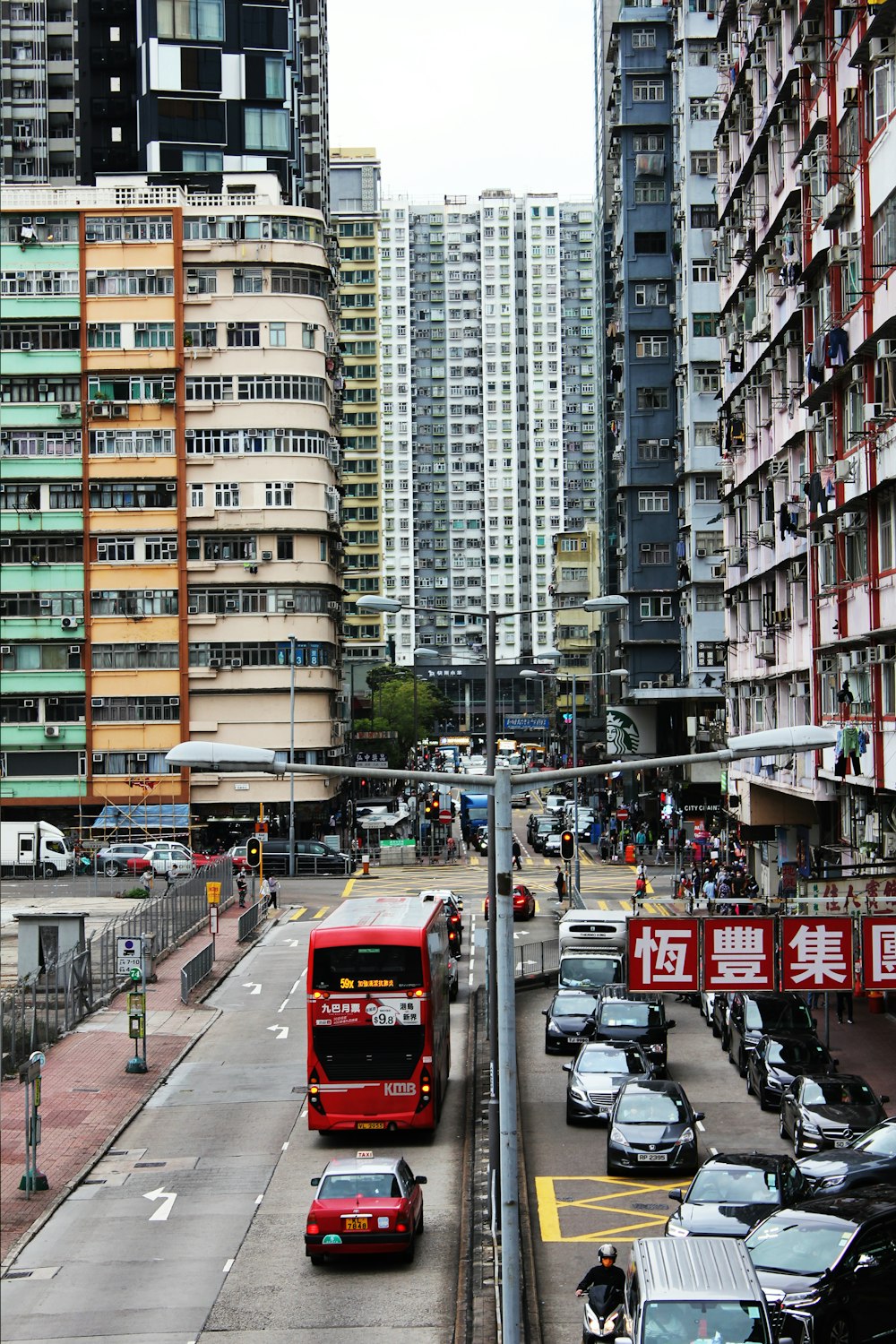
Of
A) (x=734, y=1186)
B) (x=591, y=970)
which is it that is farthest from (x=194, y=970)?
(x=734, y=1186)

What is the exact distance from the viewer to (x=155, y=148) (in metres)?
89.5

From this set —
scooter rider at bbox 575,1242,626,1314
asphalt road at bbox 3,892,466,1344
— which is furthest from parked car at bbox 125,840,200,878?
scooter rider at bbox 575,1242,626,1314

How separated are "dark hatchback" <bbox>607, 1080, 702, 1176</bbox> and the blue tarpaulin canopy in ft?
168

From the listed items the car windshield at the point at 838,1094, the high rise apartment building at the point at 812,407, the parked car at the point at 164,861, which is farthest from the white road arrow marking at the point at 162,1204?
the parked car at the point at 164,861

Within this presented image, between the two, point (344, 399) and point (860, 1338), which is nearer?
point (860, 1338)

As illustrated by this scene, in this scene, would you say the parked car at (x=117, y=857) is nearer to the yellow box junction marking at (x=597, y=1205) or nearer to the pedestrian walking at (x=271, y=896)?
the pedestrian walking at (x=271, y=896)

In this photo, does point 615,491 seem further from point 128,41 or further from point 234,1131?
point 234,1131

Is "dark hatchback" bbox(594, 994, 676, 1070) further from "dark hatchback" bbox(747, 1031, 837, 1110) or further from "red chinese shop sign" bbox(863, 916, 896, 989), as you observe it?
"red chinese shop sign" bbox(863, 916, 896, 989)

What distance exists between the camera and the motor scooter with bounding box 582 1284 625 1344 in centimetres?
1730

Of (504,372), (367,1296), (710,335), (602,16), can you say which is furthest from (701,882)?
(504,372)

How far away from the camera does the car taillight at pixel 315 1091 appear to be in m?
27.6

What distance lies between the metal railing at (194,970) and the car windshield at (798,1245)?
1015 inches

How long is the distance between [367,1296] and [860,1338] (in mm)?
5999

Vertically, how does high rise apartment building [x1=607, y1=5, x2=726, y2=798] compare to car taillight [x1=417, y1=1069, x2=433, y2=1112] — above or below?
above
